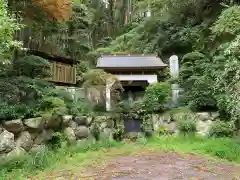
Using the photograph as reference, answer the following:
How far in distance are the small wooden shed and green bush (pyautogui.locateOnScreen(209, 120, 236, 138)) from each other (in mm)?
10026

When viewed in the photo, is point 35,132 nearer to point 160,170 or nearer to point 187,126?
point 160,170

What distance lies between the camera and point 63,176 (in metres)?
7.60

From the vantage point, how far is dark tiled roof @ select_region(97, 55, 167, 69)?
61.9ft

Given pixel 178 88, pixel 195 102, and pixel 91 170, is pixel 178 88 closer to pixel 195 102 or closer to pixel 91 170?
pixel 195 102

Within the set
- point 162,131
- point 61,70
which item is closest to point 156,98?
point 162,131

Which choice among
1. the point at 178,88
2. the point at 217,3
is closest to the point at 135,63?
the point at 178,88

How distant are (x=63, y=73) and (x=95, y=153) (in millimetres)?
10071

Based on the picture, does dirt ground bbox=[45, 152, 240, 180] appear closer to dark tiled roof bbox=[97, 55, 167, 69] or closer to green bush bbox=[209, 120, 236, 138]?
green bush bbox=[209, 120, 236, 138]

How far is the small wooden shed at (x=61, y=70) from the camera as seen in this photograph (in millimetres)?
19072

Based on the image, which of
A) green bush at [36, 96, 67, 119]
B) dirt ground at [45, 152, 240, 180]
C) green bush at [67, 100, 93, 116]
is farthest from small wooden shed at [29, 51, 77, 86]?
dirt ground at [45, 152, 240, 180]

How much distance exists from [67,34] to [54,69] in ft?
33.5

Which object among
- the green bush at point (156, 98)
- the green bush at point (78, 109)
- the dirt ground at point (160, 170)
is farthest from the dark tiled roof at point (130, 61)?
the dirt ground at point (160, 170)

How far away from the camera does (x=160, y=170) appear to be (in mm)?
8328

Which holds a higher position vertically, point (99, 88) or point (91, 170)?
point (99, 88)
